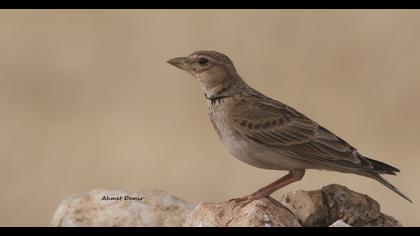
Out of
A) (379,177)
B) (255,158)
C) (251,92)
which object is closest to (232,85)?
(251,92)


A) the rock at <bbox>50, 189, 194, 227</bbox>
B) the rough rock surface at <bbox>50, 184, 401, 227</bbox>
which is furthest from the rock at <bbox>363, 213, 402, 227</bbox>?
the rock at <bbox>50, 189, 194, 227</bbox>

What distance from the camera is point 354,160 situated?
37.4 ft

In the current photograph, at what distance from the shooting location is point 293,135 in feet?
38.6

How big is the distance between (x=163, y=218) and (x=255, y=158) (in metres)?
1.42

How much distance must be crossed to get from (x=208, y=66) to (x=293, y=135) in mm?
1208

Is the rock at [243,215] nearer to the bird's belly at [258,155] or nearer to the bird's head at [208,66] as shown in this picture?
the bird's belly at [258,155]

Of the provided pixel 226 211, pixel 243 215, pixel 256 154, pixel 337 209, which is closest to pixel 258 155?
pixel 256 154

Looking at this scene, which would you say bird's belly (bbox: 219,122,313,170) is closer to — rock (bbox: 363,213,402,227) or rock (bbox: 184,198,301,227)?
rock (bbox: 184,198,301,227)

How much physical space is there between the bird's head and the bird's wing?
1.28 feet

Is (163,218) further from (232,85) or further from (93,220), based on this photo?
(232,85)

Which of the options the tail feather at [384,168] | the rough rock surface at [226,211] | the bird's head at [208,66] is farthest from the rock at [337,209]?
the bird's head at [208,66]

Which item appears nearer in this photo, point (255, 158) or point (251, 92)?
point (255, 158)
